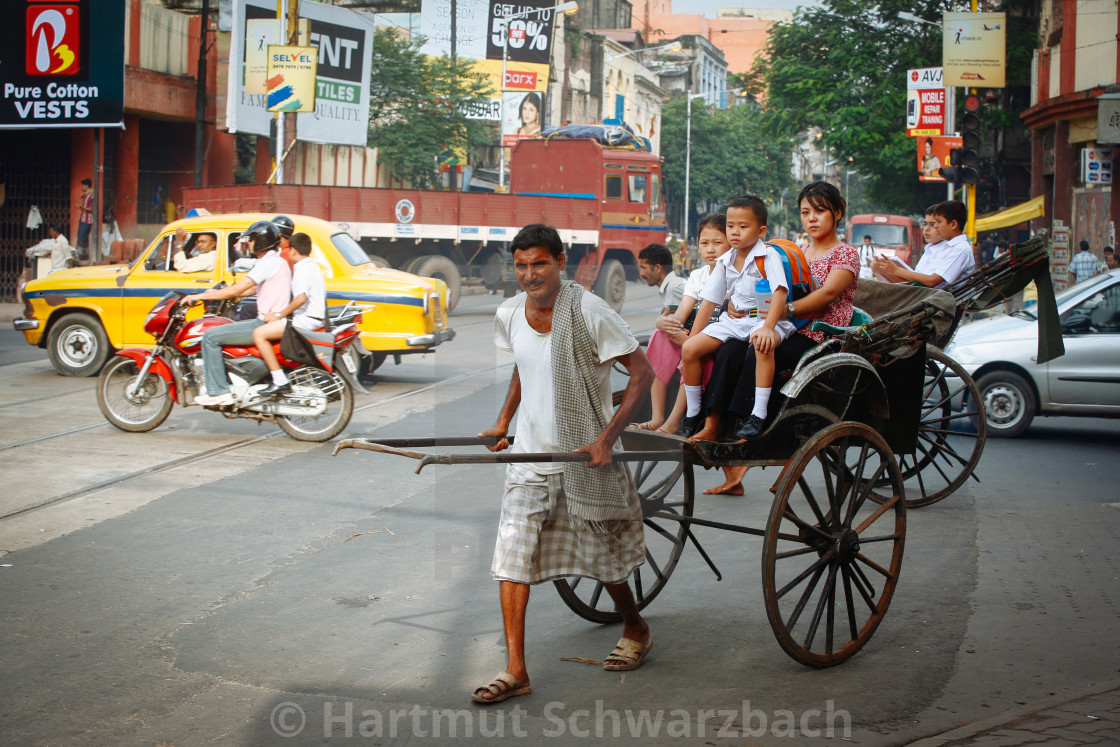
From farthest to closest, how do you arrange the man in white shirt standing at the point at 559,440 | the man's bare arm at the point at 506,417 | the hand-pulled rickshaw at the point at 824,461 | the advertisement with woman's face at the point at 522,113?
the advertisement with woman's face at the point at 522,113
the man's bare arm at the point at 506,417
the hand-pulled rickshaw at the point at 824,461
the man in white shirt standing at the point at 559,440

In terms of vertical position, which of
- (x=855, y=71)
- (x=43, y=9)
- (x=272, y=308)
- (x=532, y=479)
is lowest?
(x=532, y=479)

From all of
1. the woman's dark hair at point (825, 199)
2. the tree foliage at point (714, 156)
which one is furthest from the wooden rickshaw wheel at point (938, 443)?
the tree foliage at point (714, 156)

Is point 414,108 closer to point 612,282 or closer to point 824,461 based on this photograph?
point 612,282

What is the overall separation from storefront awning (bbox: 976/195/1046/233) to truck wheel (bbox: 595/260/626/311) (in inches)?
390

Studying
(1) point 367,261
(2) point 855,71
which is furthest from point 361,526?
(2) point 855,71

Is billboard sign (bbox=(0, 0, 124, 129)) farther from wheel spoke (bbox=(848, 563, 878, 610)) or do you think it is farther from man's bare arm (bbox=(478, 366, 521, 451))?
wheel spoke (bbox=(848, 563, 878, 610))

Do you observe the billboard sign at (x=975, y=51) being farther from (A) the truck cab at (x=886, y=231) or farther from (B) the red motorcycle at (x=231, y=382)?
(B) the red motorcycle at (x=231, y=382)

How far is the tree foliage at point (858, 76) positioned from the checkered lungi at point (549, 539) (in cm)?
3163

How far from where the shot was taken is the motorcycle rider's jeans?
8.94 meters

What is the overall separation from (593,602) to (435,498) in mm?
2623

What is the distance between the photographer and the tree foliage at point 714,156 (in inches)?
2606

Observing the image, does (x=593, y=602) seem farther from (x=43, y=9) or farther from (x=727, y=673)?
(x=43, y=9)

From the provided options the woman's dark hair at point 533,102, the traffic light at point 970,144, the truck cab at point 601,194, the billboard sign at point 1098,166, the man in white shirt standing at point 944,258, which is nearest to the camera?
the man in white shirt standing at point 944,258

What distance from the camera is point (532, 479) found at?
397 cm
